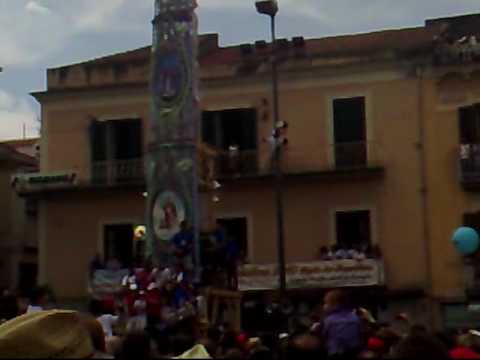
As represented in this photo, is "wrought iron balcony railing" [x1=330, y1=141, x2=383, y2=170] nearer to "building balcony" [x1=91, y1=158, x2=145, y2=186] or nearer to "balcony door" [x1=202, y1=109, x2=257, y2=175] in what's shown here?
"balcony door" [x1=202, y1=109, x2=257, y2=175]

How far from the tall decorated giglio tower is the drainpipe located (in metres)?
8.55

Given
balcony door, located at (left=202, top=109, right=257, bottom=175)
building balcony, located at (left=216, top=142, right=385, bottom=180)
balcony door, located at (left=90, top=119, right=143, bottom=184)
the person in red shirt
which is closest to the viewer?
the person in red shirt

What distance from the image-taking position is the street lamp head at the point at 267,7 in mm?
25016

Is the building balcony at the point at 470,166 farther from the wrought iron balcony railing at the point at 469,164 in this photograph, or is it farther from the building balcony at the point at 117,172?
the building balcony at the point at 117,172

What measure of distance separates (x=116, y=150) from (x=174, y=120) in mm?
9530

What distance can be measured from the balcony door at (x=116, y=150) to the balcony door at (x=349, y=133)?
19.7 ft

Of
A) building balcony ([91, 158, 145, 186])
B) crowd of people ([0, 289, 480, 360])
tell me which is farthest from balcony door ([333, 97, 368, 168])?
crowd of people ([0, 289, 480, 360])

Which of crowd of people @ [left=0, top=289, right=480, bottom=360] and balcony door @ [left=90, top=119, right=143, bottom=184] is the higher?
balcony door @ [left=90, top=119, right=143, bottom=184]

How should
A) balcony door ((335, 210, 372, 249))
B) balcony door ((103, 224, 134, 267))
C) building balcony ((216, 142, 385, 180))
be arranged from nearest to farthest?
building balcony ((216, 142, 385, 180))
balcony door ((335, 210, 372, 249))
balcony door ((103, 224, 134, 267))

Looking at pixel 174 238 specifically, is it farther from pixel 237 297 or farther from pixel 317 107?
pixel 317 107

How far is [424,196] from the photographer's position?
33750 millimetres

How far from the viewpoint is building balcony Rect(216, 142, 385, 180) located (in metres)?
33.9

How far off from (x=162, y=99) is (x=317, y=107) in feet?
26.3

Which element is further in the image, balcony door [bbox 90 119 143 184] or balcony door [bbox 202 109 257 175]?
balcony door [bbox 90 119 143 184]
